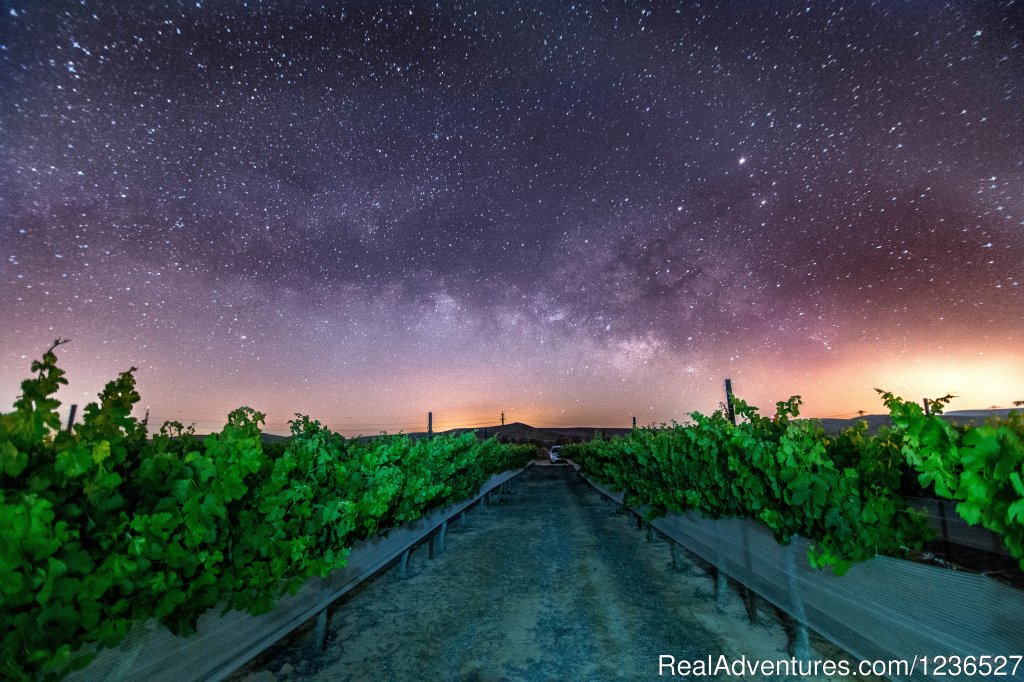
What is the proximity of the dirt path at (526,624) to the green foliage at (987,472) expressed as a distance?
3134 millimetres

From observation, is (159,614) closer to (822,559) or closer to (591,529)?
(822,559)

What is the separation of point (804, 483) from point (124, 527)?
5723 millimetres

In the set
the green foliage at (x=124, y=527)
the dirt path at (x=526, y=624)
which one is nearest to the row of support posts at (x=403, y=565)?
the dirt path at (x=526, y=624)

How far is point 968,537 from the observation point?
16.7 feet

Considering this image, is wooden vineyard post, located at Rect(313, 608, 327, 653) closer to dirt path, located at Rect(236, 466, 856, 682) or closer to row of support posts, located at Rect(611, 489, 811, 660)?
dirt path, located at Rect(236, 466, 856, 682)

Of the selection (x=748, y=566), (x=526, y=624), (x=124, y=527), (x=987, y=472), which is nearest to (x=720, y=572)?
(x=748, y=566)

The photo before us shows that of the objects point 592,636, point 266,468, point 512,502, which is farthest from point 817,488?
point 512,502

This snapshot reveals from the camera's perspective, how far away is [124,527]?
106 inches

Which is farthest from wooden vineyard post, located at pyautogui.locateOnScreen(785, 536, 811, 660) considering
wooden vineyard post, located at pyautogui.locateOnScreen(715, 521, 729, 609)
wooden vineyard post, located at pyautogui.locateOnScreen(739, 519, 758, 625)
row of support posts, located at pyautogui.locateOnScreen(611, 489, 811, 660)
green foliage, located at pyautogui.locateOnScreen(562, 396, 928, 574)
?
wooden vineyard post, located at pyautogui.locateOnScreen(715, 521, 729, 609)

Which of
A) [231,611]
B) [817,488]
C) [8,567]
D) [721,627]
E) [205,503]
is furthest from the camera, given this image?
[721,627]

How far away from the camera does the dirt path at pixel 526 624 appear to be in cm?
469

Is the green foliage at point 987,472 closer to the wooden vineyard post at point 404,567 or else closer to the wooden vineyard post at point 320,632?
the wooden vineyard post at point 320,632

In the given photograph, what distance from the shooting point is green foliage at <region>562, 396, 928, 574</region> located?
13.5 feet

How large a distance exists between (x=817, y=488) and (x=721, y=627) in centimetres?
250
